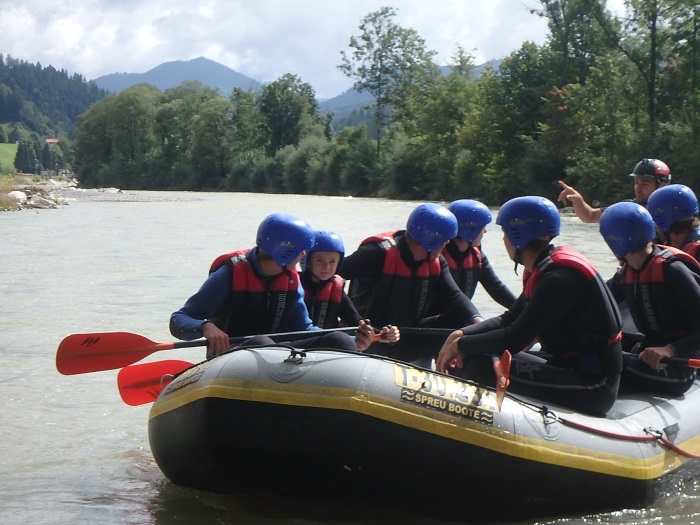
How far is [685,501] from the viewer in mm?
4328

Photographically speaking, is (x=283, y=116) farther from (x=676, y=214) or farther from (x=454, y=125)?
(x=676, y=214)

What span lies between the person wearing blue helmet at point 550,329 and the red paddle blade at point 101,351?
1508 millimetres

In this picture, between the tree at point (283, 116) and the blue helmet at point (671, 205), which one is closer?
the blue helmet at point (671, 205)

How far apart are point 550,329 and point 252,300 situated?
4.32ft

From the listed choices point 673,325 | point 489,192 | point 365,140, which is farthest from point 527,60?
point 673,325

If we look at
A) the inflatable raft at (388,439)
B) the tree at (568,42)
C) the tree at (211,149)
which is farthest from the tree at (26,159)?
the inflatable raft at (388,439)

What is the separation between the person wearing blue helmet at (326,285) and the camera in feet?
15.9

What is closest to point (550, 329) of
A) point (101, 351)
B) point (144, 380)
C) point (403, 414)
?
point (403, 414)

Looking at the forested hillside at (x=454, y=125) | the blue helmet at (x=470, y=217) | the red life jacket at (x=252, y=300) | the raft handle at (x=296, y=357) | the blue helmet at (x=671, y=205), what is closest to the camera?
the raft handle at (x=296, y=357)

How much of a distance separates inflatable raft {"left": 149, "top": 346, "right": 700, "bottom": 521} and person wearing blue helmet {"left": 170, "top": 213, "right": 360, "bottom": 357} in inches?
13.2

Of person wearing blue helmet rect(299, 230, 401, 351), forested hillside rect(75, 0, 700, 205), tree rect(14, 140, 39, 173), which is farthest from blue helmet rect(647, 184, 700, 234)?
tree rect(14, 140, 39, 173)

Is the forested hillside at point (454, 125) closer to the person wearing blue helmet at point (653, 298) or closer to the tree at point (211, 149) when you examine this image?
the tree at point (211, 149)

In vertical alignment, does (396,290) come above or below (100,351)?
above

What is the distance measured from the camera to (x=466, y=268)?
224 inches
